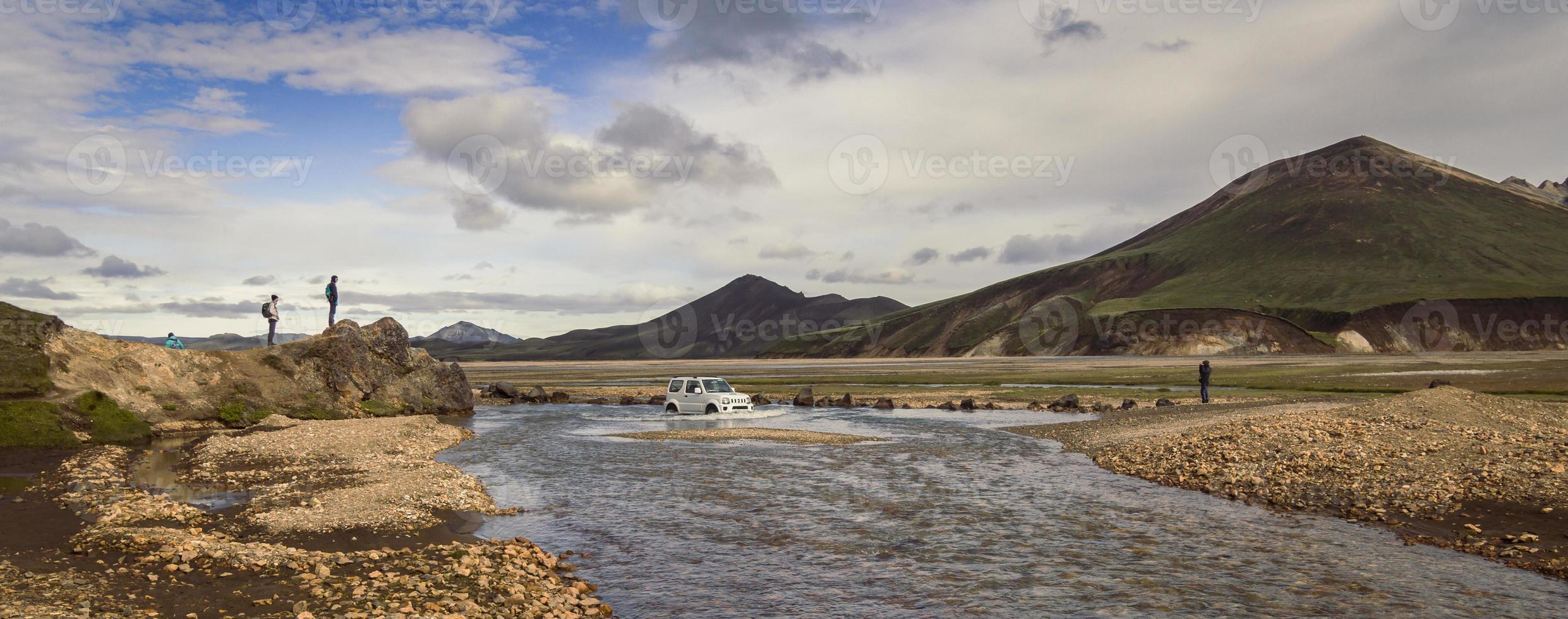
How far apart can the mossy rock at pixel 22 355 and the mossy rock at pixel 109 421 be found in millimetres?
1411

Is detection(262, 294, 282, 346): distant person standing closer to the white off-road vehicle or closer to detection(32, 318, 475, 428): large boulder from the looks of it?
detection(32, 318, 475, 428): large boulder

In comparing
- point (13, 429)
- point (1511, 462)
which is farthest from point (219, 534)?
point (1511, 462)

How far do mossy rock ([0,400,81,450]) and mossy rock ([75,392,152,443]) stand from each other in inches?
51.5

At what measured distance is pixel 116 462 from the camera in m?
27.0

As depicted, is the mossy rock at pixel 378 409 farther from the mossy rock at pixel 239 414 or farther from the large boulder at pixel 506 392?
the large boulder at pixel 506 392

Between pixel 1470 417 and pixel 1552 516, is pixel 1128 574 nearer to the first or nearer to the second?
pixel 1552 516

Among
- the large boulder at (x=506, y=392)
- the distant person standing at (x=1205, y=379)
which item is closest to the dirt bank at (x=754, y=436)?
the distant person standing at (x=1205, y=379)

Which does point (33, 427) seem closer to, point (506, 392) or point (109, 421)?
point (109, 421)

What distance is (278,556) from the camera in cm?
1398

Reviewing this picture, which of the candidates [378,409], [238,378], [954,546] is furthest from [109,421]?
[954,546]

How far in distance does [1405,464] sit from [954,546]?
15.0 m

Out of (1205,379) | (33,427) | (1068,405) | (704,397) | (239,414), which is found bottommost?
(1068,405)

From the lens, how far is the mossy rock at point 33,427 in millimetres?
29484

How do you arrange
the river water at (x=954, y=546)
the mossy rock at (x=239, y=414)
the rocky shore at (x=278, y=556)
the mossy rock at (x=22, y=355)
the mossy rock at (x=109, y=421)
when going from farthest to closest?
the mossy rock at (x=239, y=414) → the mossy rock at (x=109, y=421) → the mossy rock at (x=22, y=355) → the river water at (x=954, y=546) → the rocky shore at (x=278, y=556)
